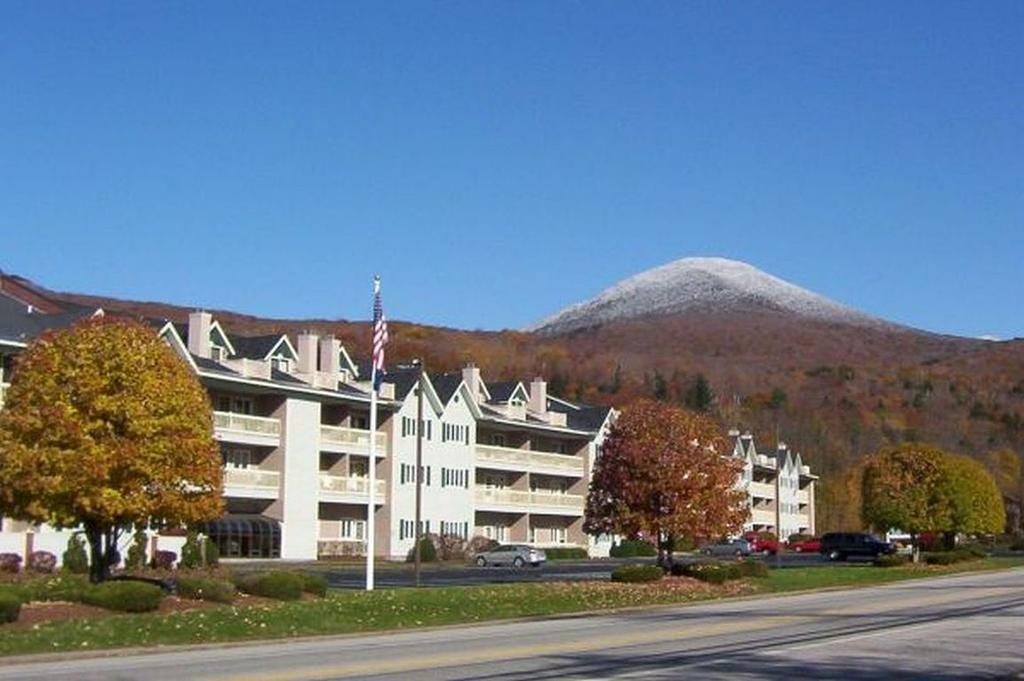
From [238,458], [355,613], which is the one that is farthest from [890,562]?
[355,613]

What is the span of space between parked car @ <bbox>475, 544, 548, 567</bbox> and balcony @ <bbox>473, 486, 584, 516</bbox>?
1400 centimetres

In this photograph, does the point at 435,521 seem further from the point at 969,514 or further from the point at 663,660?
the point at 663,660

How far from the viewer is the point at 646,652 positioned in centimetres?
2716

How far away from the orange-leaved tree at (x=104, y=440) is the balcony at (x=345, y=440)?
138 feet

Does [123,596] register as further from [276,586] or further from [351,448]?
[351,448]

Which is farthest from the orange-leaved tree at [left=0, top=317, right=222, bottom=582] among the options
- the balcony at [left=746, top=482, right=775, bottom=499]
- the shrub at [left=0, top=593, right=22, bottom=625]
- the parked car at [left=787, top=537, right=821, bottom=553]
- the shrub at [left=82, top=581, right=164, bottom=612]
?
the balcony at [left=746, top=482, right=775, bottom=499]

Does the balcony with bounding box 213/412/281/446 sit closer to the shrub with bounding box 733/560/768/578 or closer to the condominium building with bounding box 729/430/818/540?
the shrub with bounding box 733/560/768/578

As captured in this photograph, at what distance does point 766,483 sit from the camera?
14812cm

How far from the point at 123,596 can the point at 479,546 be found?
5924 centimetres

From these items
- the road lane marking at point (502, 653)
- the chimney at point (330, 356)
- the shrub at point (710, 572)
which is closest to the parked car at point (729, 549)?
the chimney at point (330, 356)

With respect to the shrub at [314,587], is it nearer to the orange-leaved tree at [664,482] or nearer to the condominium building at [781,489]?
the orange-leaved tree at [664,482]

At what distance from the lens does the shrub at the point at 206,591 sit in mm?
38062

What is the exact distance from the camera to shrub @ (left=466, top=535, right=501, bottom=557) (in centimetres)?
9131

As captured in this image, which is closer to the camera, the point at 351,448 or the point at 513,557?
the point at 513,557
